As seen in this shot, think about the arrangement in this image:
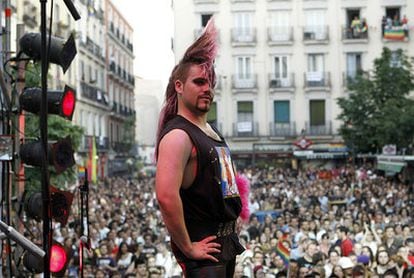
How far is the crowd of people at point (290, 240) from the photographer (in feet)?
29.7

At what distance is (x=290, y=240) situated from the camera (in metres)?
11.9

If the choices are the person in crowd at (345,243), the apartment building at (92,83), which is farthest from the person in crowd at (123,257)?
the apartment building at (92,83)

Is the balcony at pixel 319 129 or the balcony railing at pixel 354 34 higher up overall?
the balcony railing at pixel 354 34

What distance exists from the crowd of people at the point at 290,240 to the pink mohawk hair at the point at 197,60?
2206mm

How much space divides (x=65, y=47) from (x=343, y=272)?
15.1ft

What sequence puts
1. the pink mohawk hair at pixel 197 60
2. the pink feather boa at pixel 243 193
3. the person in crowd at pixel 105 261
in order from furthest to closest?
the person in crowd at pixel 105 261 < the pink feather boa at pixel 243 193 < the pink mohawk hair at pixel 197 60

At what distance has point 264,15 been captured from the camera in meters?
39.2

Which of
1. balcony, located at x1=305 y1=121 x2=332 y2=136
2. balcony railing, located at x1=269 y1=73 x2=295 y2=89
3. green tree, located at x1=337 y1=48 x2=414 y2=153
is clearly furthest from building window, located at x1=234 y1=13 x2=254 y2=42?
green tree, located at x1=337 y1=48 x2=414 y2=153

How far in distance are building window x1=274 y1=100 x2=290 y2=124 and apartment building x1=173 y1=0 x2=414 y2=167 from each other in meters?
0.02

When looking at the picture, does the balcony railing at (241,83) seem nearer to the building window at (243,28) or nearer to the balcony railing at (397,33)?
the building window at (243,28)

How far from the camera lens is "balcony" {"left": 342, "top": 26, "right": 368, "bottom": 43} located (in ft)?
126

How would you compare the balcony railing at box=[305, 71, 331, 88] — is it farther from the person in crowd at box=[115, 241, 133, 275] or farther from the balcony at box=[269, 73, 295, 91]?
the person in crowd at box=[115, 241, 133, 275]

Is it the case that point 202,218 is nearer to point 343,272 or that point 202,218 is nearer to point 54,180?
point 343,272

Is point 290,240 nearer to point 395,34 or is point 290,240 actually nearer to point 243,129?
point 243,129
